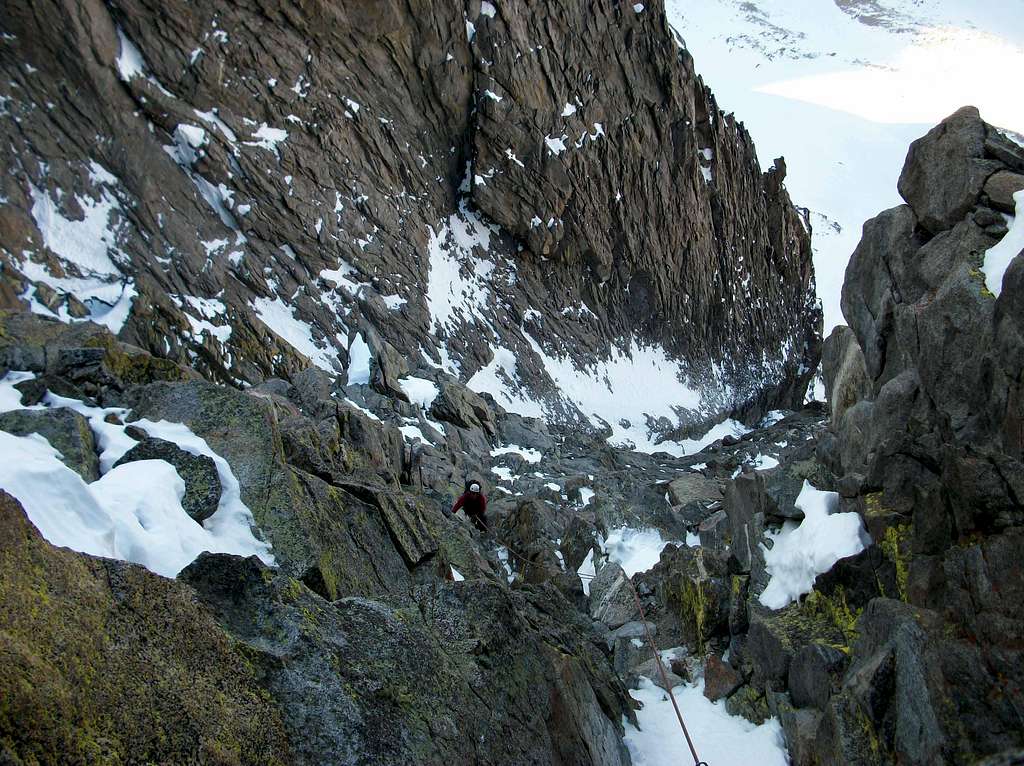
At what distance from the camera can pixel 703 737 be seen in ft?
27.4

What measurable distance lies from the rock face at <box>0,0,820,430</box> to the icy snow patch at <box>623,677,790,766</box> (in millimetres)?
16248

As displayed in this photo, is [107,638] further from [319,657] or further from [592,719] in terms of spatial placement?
[592,719]

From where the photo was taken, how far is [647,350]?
46.3m

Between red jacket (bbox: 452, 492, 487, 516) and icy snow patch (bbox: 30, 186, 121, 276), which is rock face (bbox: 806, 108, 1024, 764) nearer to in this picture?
red jacket (bbox: 452, 492, 487, 516)

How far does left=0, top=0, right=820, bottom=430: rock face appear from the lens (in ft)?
72.9

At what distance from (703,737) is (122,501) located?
6886 millimetres

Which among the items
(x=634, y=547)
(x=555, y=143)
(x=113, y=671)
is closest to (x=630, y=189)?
(x=555, y=143)

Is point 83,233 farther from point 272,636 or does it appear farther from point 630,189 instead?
point 630,189

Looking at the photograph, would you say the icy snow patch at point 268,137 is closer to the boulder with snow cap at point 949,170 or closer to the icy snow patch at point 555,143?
the icy snow patch at point 555,143

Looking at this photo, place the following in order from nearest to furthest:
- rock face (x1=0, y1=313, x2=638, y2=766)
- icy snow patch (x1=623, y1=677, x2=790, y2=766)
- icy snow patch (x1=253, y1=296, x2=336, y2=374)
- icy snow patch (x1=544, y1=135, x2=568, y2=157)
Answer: rock face (x1=0, y1=313, x2=638, y2=766)
icy snow patch (x1=623, y1=677, x2=790, y2=766)
icy snow patch (x1=253, y1=296, x2=336, y2=374)
icy snow patch (x1=544, y1=135, x2=568, y2=157)

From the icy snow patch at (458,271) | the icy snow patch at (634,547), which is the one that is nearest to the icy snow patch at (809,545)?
the icy snow patch at (634,547)

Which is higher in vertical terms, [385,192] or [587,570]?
[385,192]

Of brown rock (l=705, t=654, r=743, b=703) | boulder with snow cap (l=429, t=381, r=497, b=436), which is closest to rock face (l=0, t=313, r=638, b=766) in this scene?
brown rock (l=705, t=654, r=743, b=703)

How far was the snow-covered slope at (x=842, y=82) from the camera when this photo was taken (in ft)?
335
